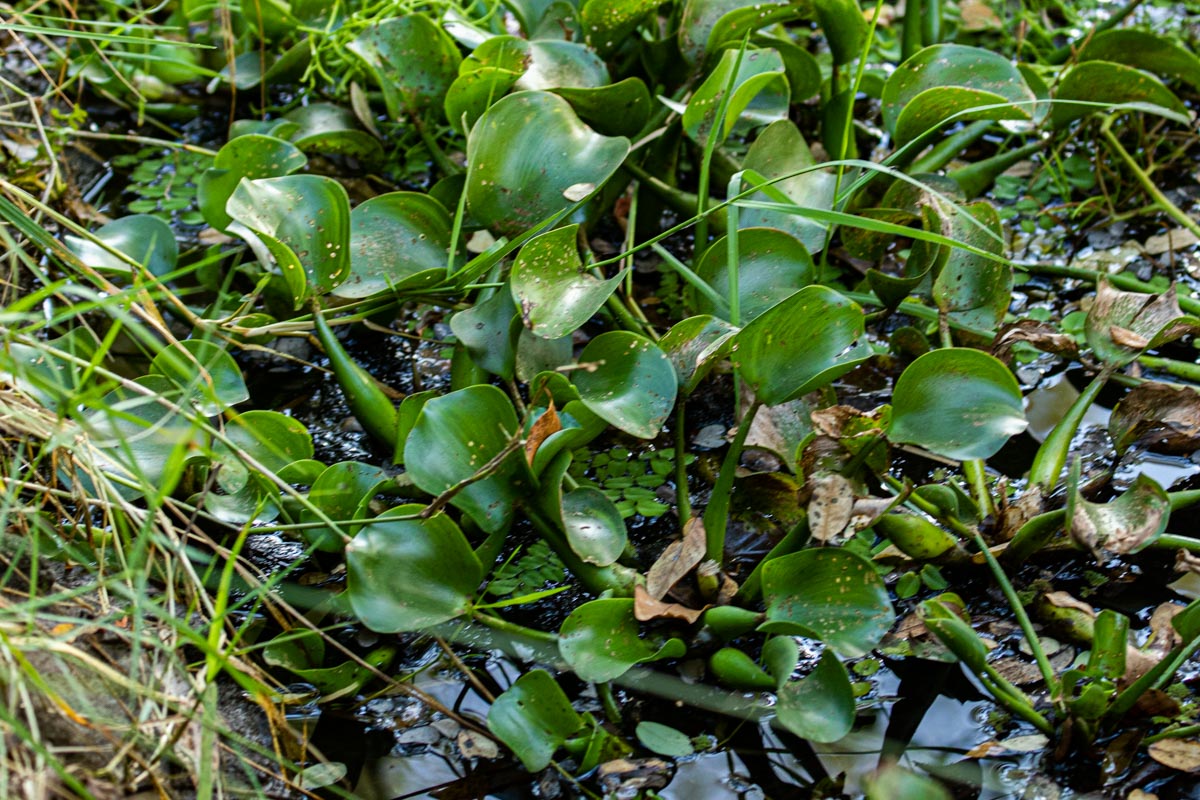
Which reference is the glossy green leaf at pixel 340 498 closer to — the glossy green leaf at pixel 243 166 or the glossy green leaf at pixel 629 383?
the glossy green leaf at pixel 629 383

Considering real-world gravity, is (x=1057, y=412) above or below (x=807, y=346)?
below

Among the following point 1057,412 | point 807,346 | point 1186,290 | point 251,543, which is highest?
point 807,346

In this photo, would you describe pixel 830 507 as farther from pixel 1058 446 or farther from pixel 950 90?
pixel 950 90

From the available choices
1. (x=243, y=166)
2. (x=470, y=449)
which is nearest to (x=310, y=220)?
(x=243, y=166)

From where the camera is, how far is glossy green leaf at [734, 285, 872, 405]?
1067mm

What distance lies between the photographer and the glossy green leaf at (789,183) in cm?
133

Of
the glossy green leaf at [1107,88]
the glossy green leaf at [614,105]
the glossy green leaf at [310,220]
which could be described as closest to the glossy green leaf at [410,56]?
the glossy green leaf at [614,105]

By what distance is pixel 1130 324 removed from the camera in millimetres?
1254

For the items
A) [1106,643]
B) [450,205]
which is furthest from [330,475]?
[1106,643]

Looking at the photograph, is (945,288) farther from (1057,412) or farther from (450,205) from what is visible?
(450,205)

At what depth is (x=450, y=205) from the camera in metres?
1.44

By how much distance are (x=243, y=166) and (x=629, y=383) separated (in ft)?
2.12

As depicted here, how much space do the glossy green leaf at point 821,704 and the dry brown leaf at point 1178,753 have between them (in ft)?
0.99

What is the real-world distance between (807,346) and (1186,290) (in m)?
0.77
